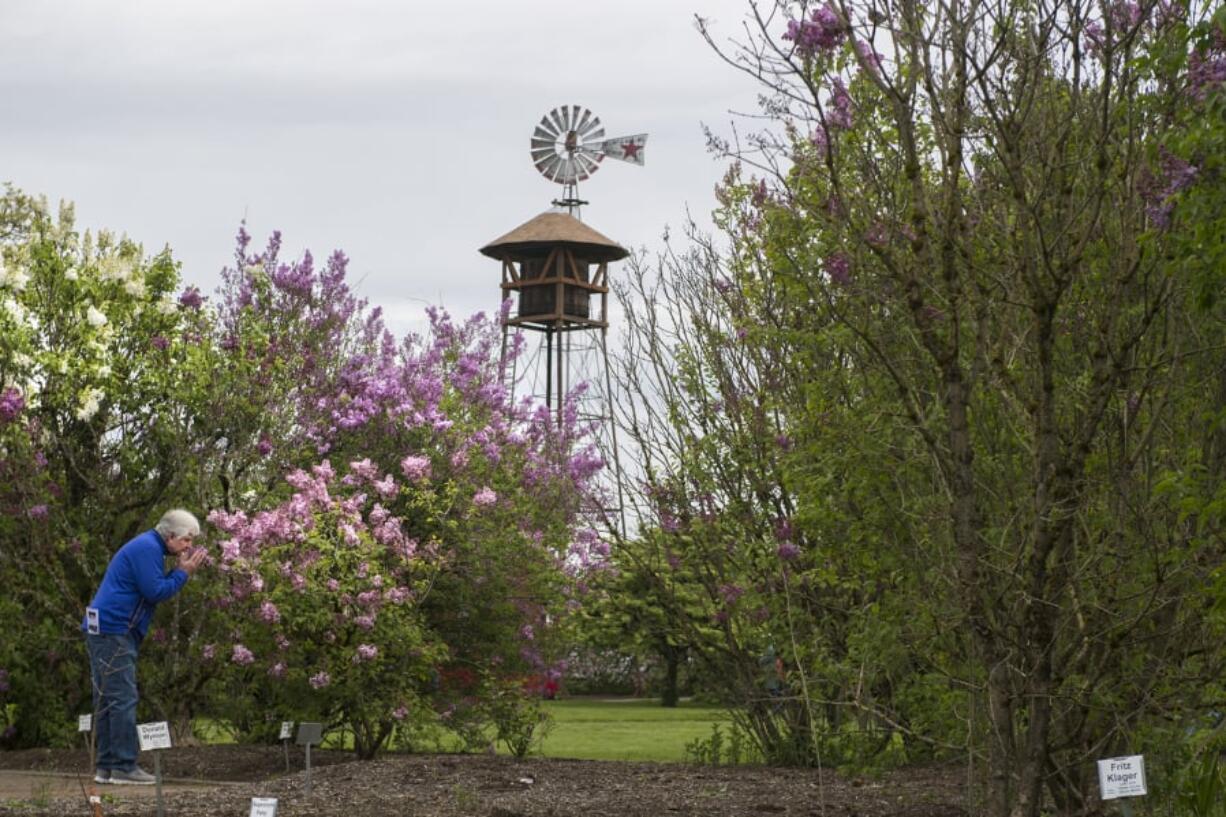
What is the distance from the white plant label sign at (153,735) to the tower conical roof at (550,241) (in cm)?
3288

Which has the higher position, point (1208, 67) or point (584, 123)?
point (584, 123)

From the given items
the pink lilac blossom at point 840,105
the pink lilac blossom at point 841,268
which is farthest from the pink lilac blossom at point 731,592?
the pink lilac blossom at point 840,105

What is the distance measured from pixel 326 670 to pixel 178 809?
124 inches

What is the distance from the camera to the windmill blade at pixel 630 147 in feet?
132

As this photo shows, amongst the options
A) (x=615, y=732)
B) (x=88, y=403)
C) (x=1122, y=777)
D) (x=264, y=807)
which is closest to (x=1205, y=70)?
(x=1122, y=777)

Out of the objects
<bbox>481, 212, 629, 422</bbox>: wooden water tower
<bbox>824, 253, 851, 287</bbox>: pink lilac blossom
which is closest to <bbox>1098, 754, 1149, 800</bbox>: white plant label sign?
<bbox>824, 253, 851, 287</bbox>: pink lilac blossom

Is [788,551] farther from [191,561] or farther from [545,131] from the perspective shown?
[545,131]

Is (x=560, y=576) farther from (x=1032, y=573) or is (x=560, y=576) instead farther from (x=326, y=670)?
(x=1032, y=573)

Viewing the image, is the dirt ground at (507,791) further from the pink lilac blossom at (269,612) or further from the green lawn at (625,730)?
the green lawn at (625,730)

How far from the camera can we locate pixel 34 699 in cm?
1314

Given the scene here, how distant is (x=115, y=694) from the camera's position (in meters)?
8.41

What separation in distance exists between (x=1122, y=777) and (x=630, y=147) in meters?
35.8

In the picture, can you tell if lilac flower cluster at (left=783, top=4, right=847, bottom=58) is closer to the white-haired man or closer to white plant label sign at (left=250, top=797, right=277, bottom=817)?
white plant label sign at (left=250, top=797, right=277, bottom=817)

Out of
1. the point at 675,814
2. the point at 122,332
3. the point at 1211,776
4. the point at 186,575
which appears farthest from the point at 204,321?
the point at 1211,776
